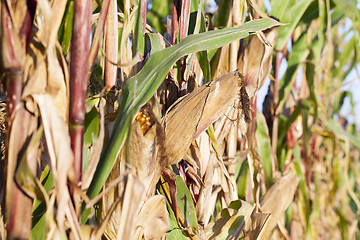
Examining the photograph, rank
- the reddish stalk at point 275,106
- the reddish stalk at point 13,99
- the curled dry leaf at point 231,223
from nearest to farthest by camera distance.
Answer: the reddish stalk at point 13,99
the curled dry leaf at point 231,223
the reddish stalk at point 275,106

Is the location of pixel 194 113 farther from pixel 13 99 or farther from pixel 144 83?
pixel 13 99

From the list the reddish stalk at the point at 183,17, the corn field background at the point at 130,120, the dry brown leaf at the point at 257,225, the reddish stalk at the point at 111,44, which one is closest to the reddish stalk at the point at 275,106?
the corn field background at the point at 130,120

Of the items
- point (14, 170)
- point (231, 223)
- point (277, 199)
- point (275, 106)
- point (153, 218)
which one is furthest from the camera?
point (275, 106)

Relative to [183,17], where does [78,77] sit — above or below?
below

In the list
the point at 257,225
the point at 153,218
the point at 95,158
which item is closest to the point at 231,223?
the point at 257,225

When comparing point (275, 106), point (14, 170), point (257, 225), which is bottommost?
point (257, 225)

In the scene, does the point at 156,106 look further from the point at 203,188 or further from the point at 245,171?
the point at 245,171

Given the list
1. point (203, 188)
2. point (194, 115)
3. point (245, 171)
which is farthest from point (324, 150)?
point (194, 115)

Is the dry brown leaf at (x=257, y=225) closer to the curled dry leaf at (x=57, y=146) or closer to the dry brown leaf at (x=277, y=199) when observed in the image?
the dry brown leaf at (x=277, y=199)
